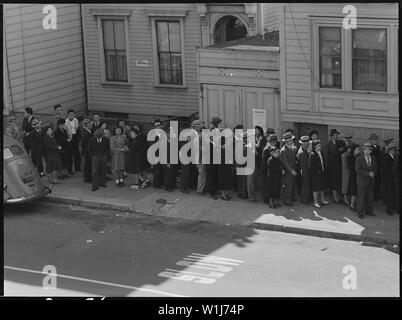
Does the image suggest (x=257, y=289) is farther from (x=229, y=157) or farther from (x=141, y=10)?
(x=141, y=10)

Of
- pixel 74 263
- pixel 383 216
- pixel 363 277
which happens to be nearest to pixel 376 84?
pixel 383 216

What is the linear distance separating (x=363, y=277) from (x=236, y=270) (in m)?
2.22

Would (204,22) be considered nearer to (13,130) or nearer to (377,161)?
(13,130)

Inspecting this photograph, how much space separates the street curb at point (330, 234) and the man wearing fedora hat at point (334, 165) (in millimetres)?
1611

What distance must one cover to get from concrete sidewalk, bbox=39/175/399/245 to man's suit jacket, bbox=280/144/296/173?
905mm

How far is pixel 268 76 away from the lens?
2120cm

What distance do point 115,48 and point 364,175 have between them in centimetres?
1015

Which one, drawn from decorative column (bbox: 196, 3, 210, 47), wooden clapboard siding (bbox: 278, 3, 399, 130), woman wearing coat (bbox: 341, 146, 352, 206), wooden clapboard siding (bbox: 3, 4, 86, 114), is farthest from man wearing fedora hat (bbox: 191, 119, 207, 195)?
wooden clapboard siding (bbox: 3, 4, 86, 114)

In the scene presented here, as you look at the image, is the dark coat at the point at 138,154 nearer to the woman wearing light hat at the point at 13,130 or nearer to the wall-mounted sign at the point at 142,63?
the woman wearing light hat at the point at 13,130

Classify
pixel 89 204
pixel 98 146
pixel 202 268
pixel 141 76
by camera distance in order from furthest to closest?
pixel 141 76 → pixel 98 146 → pixel 89 204 → pixel 202 268

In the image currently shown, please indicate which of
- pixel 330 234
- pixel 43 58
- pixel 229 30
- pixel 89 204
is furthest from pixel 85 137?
pixel 330 234

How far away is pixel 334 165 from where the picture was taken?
1908cm

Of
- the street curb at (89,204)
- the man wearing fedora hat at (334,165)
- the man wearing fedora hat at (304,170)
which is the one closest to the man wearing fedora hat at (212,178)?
the street curb at (89,204)

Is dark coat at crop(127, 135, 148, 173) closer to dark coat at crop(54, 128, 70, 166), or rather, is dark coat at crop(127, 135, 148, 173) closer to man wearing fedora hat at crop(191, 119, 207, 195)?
man wearing fedora hat at crop(191, 119, 207, 195)
